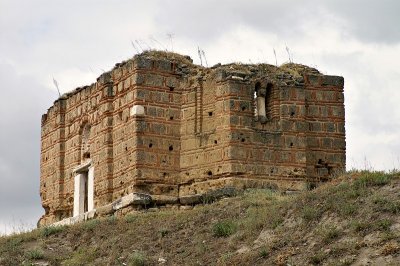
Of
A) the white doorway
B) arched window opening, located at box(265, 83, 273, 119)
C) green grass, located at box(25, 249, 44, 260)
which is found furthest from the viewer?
the white doorway

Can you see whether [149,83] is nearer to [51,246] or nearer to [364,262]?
[51,246]

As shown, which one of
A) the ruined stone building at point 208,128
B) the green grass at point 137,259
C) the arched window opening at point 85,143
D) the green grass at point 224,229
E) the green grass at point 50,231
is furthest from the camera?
the arched window opening at point 85,143

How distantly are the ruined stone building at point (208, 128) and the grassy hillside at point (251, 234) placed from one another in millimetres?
979

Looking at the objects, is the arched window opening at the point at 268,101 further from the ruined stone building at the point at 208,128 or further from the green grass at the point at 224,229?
the green grass at the point at 224,229

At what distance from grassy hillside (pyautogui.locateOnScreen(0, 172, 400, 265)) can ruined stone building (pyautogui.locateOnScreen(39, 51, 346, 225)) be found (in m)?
0.98

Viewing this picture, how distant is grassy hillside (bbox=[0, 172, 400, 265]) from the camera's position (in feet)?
58.3

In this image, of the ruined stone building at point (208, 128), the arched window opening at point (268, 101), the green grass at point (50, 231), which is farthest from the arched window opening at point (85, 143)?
the arched window opening at point (268, 101)

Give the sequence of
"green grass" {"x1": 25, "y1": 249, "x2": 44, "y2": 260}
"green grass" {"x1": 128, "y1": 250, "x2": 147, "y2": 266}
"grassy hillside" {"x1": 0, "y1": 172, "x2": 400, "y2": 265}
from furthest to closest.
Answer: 1. "green grass" {"x1": 25, "y1": 249, "x2": 44, "y2": 260}
2. "green grass" {"x1": 128, "y1": 250, "x2": 147, "y2": 266}
3. "grassy hillside" {"x1": 0, "y1": 172, "x2": 400, "y2": 265}

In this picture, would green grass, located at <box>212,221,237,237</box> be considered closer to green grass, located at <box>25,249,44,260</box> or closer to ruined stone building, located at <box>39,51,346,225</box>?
ruined stone building, located at <box>39,51,346,225</box>

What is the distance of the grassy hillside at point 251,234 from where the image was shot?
58.3ft

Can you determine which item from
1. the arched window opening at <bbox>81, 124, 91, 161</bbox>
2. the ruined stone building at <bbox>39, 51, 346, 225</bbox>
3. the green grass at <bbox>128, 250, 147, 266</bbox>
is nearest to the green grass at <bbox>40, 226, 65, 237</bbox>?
the ruined stone building at <bbox>39, 51, 346, 225</bbox>

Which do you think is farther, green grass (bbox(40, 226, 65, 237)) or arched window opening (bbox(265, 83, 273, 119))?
arched window opening (bbox(265, 83, 273, 119))

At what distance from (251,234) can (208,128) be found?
5.50 meters

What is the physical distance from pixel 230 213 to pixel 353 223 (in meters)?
4.16
